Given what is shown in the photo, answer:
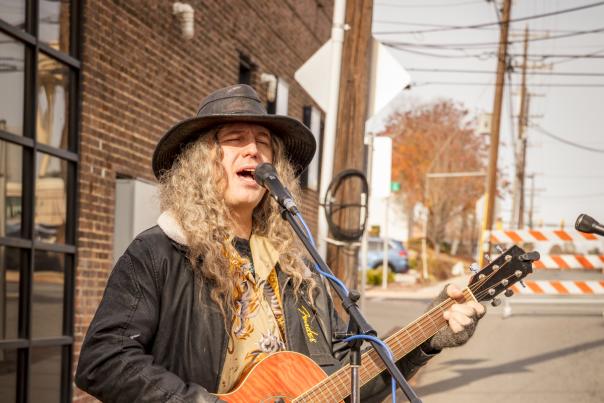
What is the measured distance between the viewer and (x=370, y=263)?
35844 mm

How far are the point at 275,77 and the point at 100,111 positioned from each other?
5.94 metres

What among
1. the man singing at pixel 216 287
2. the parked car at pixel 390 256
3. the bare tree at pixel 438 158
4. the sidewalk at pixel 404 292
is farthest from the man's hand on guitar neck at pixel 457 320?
the bare tree at pixel 438 158

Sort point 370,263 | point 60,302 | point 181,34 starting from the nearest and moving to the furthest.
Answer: point 60,302
point 181,34
point 370,263

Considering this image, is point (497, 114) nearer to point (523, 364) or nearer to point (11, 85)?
point (523, 364)

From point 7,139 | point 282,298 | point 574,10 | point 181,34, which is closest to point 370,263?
point 574,10

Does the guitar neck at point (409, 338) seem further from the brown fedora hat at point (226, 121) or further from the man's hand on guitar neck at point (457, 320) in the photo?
the brown fedora hat at point (226, 121)

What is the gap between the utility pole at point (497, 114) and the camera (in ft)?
76.6

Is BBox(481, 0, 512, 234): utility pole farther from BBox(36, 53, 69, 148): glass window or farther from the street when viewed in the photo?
BBox(36, 53, 69, 148): glass window

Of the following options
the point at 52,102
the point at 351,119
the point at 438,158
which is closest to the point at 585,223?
the point at 351,119

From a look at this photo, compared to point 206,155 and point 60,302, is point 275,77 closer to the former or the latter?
point 60,302

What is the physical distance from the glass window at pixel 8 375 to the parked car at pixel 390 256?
29345 millimetres

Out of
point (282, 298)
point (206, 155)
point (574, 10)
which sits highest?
point (574, 10)

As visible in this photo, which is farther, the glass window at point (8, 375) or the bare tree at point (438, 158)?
the bare tree at point (438, 158)

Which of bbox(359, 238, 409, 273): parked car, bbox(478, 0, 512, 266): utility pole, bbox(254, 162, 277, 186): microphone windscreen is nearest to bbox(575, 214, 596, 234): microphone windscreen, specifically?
bbox(254, 162, 277, 186): microphone windscreen
